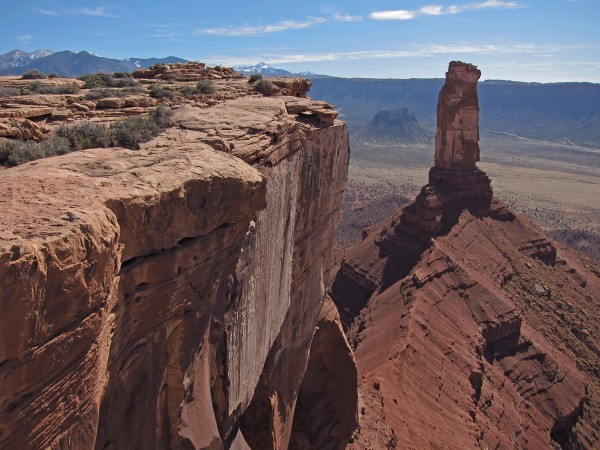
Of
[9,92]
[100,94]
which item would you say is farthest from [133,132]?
[9,92]

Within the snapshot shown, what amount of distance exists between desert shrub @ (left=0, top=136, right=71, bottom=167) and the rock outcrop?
16.6 meters

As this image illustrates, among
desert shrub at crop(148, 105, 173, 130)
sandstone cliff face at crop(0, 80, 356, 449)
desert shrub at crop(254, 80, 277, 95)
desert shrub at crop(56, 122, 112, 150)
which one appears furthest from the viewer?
desert shrub at crop(254, 80, 277, 95)

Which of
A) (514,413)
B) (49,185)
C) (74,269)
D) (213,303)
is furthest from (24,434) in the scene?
(514,413)

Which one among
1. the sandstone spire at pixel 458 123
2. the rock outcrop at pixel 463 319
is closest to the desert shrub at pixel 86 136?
the rock outcrop at pixel 463 319

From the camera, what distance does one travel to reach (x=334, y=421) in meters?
19.5

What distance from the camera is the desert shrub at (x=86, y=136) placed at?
8.69 m

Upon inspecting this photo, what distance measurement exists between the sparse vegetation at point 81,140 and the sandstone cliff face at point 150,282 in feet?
1.53

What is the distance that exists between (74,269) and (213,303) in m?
3.85

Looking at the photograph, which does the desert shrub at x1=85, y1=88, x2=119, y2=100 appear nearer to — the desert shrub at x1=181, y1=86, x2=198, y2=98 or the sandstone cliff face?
the desert shrub at x1=181, y1=86, x2=198, y2=98

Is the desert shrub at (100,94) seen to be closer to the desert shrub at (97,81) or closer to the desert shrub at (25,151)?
the desert shrub at (97,81)

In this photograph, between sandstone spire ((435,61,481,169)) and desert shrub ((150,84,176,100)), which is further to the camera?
sandstone spire ((435,61,481,169))

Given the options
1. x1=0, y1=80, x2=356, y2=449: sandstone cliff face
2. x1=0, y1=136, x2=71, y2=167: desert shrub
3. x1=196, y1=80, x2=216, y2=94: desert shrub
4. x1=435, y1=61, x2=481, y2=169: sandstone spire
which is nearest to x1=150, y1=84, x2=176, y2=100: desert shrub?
x1=196, y1=80, x2=216, y2=94: desert shrub

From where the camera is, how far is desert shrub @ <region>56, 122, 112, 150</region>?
8688 millimetres

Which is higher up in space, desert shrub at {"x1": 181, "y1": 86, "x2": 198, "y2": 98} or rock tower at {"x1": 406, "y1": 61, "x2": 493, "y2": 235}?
desert shrub at {"x1": 181, "y1": 86, "x2": 198, "y2": 98}
